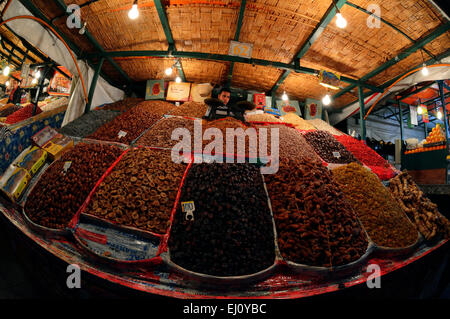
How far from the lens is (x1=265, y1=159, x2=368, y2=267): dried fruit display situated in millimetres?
1282

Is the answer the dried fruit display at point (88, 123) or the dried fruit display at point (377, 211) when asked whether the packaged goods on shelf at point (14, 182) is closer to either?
the dried fruit display at point (88, 123)

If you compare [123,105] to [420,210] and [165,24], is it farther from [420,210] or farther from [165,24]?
[420,210]

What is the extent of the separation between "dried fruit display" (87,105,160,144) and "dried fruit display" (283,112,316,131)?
10.9 feet

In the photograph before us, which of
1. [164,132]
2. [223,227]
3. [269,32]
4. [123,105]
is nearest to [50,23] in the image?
[123,105]

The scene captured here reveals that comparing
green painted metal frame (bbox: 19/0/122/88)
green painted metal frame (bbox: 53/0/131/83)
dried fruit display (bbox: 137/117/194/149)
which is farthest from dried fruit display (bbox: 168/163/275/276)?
green painted metal frame (bbox: 19/0/122/88)

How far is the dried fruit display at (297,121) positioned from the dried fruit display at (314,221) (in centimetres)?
282

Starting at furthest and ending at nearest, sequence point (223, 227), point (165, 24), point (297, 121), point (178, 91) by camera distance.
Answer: point (178, 91), point (297, 121), point (165, 24), point (223, 227)

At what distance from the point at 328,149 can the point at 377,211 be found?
1.41 metres

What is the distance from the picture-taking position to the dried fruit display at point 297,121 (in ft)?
13.9

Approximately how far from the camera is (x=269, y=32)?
3.27 meters

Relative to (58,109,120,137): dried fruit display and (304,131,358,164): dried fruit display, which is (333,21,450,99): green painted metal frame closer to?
(304,131,358,164): dried fruit display

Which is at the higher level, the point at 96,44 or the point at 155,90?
the point at 96,44

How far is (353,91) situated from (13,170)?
24.1 ft

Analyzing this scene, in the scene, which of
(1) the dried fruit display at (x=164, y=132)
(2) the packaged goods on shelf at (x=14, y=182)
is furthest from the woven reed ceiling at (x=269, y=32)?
(2) the packaged goods on shelf at (x=14, y=182)
